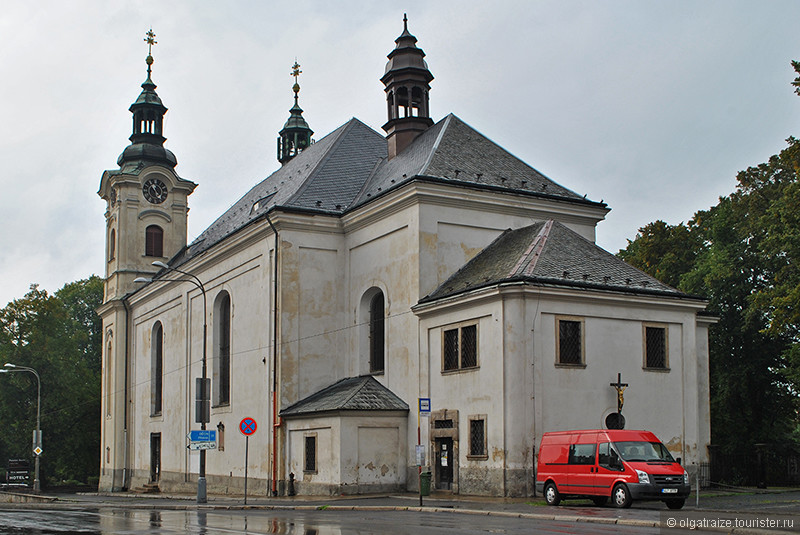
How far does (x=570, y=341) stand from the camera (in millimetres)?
27125

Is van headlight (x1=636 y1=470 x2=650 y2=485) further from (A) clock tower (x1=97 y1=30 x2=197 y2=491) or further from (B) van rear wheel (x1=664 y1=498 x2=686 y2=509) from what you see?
(A) clock tower (x1=97 y1=30 x2=197 y2=491)

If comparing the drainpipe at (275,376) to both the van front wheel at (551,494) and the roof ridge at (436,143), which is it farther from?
the van front wheel at (551,494)

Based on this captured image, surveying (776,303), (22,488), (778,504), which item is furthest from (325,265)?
(22,488)

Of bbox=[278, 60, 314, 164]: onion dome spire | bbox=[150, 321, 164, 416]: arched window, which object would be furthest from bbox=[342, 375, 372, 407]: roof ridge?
bbox=[278, 60, 314, 164]: onion dome spire

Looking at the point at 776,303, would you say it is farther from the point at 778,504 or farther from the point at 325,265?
the point at 325,265

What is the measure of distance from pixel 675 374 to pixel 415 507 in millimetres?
10286

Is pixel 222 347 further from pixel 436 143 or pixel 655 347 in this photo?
pixel 655 347

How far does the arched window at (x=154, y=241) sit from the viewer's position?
176 ft

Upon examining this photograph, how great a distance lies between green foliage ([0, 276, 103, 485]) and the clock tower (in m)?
13.6

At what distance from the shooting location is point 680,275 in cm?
4778

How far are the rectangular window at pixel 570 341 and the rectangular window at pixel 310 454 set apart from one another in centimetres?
900

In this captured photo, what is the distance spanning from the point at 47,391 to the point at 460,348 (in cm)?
4707

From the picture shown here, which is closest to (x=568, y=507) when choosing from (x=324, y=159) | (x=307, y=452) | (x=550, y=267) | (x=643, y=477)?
(x=643, y=477)

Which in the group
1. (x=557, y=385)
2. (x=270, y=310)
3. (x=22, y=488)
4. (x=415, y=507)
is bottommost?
(x=22, y=488)
